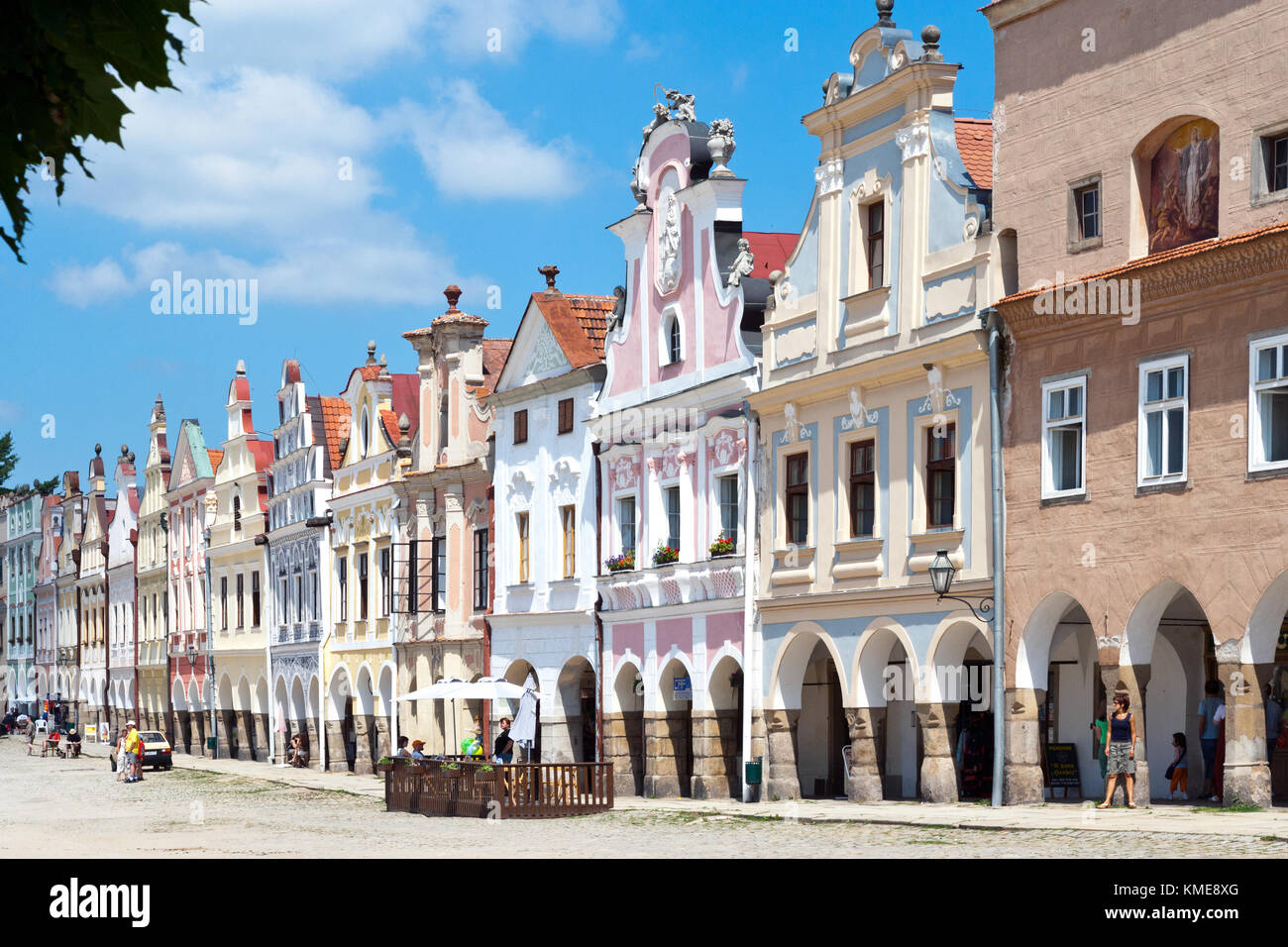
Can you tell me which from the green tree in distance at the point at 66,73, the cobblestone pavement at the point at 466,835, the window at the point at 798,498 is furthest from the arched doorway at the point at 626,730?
the green tree in distance at the point at 66,73

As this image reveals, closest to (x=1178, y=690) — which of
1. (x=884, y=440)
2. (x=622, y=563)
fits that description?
(x=884, y=440)

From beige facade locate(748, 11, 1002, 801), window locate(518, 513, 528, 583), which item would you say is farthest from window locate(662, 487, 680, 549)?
window locate(518, 513, 528, 583)

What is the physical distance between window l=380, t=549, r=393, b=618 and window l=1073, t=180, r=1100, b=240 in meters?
29.8

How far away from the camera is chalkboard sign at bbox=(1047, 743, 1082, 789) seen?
2709cm

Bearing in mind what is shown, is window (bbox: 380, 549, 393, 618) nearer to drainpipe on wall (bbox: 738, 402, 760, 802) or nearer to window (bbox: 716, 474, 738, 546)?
window (bbox: 716, 474, 738, 546)

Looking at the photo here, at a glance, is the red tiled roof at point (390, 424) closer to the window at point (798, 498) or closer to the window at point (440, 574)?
the window at point (440, 574)

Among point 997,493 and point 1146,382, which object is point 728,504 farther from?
point 1146,382

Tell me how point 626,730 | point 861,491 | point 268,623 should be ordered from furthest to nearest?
point 268,623 < point 626,730 < point 861,491

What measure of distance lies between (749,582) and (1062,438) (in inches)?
351

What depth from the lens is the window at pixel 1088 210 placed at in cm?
2584

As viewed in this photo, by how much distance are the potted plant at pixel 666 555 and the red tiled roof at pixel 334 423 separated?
2290 centimetres

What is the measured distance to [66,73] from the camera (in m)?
5.44

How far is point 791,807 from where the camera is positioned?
30406 mm
